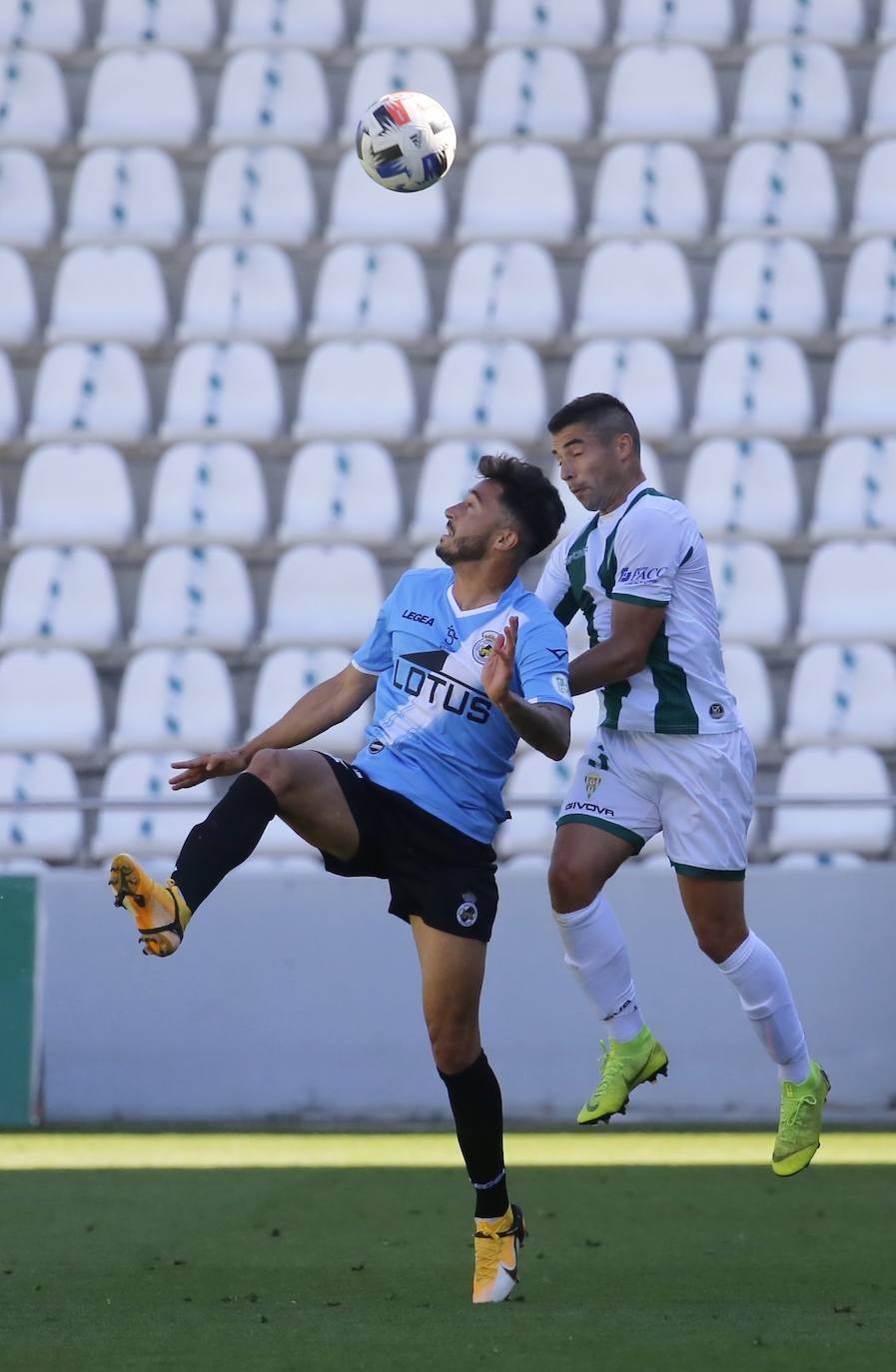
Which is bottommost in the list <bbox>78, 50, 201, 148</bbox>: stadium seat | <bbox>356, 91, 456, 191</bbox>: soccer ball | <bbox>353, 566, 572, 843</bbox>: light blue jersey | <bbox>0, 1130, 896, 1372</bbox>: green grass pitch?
<bbox>0, 1130, 896, 1372</bbox>: green grass pitch

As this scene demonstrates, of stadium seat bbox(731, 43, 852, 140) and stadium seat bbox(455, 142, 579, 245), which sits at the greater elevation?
stadium seat bbox(731, 43, 852, 140)

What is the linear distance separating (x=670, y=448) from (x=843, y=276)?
1.74 metres

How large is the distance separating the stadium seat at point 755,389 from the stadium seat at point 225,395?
2245mm

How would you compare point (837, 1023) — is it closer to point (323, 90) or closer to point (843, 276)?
point (843, 276)

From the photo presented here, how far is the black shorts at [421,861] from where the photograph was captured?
4605 millimetres

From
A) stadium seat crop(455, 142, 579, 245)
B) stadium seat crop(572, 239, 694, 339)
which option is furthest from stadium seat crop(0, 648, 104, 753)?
stadium seat crop(455, 142, 579, 245)

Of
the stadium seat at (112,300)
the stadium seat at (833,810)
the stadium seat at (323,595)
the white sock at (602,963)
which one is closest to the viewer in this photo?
the white sock at (602,963)

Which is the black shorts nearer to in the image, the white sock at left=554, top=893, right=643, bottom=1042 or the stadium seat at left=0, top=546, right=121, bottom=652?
the white sock at left=554, top=893, right=643, bottom=1042

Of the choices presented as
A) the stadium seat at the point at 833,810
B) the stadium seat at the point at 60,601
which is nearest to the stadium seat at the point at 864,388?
the stadium seat at the point at 833,810

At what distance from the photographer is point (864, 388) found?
402 inches

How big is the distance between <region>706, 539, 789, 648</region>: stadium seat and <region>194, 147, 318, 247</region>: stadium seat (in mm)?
3331

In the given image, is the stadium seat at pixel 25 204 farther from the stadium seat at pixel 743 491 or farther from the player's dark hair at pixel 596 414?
the player's dark hair at pixel 596 414

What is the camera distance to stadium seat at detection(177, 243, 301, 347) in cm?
1079

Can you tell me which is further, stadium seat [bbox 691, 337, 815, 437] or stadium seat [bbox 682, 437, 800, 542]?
stadium seat [bbox 691, 337, 815, 437]
